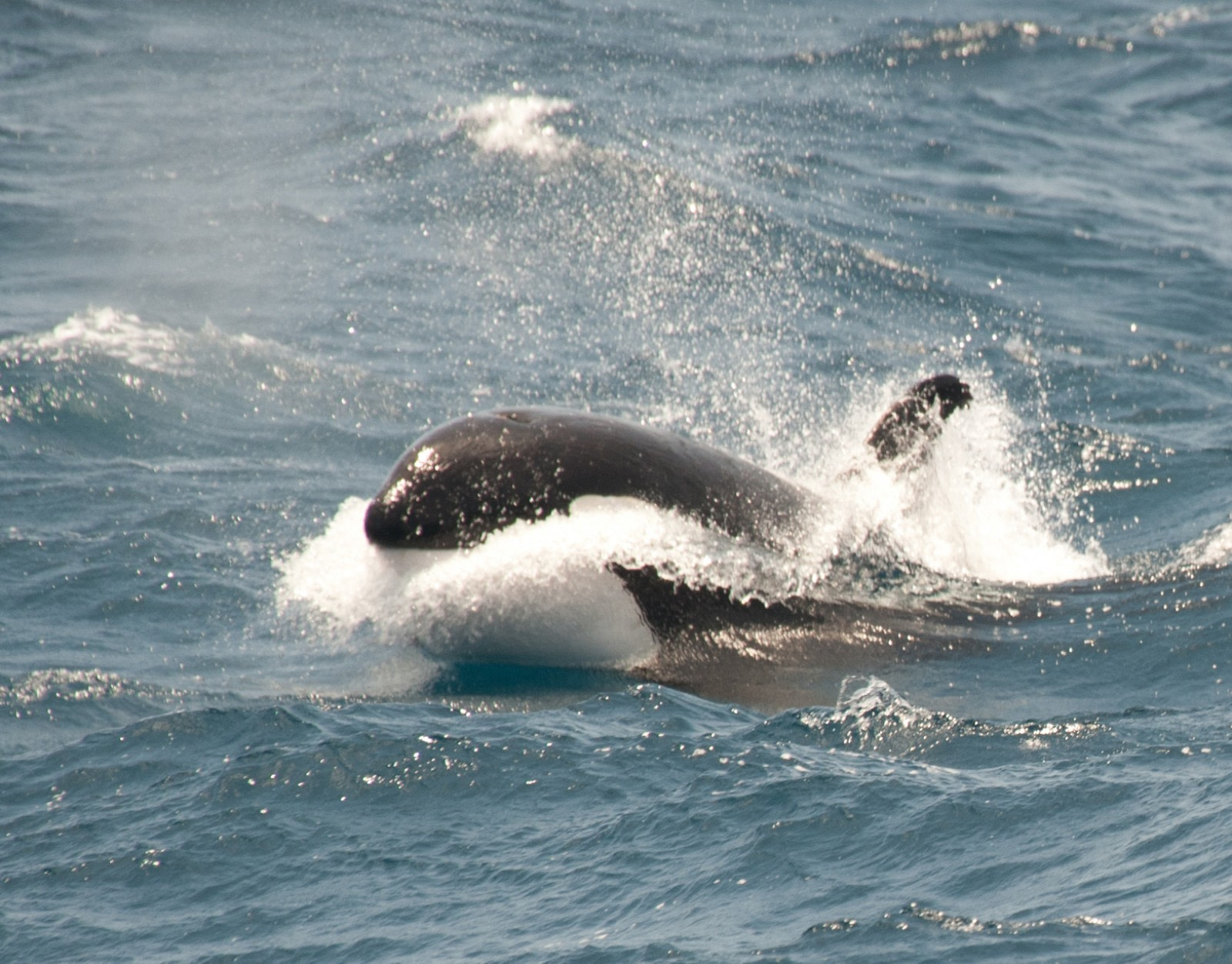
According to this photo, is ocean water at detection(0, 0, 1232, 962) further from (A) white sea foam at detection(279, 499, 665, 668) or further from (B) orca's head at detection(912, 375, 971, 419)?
(B) orca's head at detection(912, 375, 971, 419)

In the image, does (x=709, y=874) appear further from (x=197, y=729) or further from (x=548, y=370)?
(x=548, y=370)

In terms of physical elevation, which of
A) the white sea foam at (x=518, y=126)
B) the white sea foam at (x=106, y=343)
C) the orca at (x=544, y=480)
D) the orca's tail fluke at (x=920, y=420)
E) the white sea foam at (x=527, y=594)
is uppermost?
the white sea foam at (x=518, y=126)

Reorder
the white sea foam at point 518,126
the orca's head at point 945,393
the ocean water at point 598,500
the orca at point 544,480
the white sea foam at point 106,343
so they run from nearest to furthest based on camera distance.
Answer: the ocean water at point 598,500, the orca at point 544,480, the orca's head at point 945,393, the white sea foam at point 106,343, the white sea foam at point 518,126

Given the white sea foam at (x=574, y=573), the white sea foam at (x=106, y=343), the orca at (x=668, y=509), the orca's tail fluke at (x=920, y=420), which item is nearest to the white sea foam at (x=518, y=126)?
the white sea foam at (x=106, y=343)

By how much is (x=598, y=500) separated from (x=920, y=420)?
3.44 meters

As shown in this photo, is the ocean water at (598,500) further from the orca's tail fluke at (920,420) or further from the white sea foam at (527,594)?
the orca's tail fluke at (920,420)

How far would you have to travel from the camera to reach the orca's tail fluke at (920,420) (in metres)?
12.0

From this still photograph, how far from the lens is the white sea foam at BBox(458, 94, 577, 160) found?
23953 millimetres

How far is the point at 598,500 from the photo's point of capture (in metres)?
9.59

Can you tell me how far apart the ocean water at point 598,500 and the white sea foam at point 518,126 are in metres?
0.13

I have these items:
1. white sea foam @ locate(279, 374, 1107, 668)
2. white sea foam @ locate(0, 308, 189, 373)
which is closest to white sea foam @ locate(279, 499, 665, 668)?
white sea foam @ locate(279, 374, 1107, 668)

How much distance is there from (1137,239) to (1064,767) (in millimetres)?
16896

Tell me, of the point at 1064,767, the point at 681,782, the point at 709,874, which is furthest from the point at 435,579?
the point at 1064,767

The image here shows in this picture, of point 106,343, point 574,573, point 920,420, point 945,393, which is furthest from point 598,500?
point 106,343
